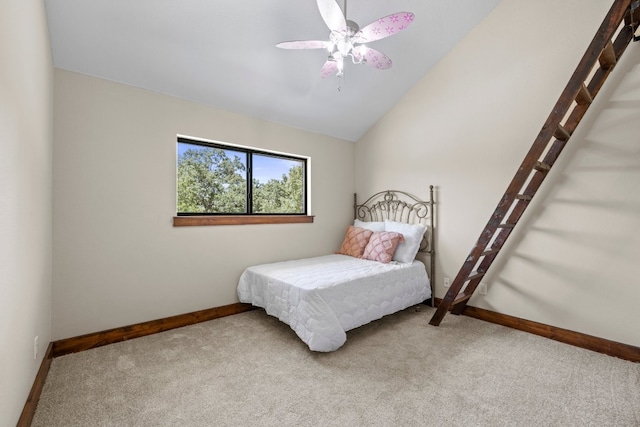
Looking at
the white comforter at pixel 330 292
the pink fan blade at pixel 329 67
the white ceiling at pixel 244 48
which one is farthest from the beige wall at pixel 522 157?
the pink fan blade at pixel 329 67

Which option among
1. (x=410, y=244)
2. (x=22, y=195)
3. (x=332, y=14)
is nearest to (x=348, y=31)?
(x=332, y=14)

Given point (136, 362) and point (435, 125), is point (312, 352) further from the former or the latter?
point (435, 125)

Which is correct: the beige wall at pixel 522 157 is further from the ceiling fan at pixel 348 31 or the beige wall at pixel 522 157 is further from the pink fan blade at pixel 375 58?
the ceiling fan at pixel 348 31

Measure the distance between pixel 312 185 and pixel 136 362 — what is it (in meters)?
2.60

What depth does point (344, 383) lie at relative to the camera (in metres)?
1.92

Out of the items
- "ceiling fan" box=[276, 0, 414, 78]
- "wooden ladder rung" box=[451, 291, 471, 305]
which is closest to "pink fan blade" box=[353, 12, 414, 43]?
"ceiling fan" box=[276, 0, 414, 78]

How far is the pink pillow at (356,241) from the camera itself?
3662mm

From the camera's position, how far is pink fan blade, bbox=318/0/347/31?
66.6 inches

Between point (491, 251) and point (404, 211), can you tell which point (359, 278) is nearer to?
point (491, 251)

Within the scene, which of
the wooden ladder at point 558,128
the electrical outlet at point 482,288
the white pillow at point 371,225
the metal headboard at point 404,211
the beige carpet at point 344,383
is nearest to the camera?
the beige carpet at point 344,383

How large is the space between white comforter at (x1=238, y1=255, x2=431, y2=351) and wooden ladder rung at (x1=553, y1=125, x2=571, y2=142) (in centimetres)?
172

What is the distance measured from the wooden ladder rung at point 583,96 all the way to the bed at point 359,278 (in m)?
1.48

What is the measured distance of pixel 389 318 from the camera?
312cm

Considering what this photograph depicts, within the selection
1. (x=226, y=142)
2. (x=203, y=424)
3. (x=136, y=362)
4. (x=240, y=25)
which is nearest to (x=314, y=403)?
(x=203, y=424)
